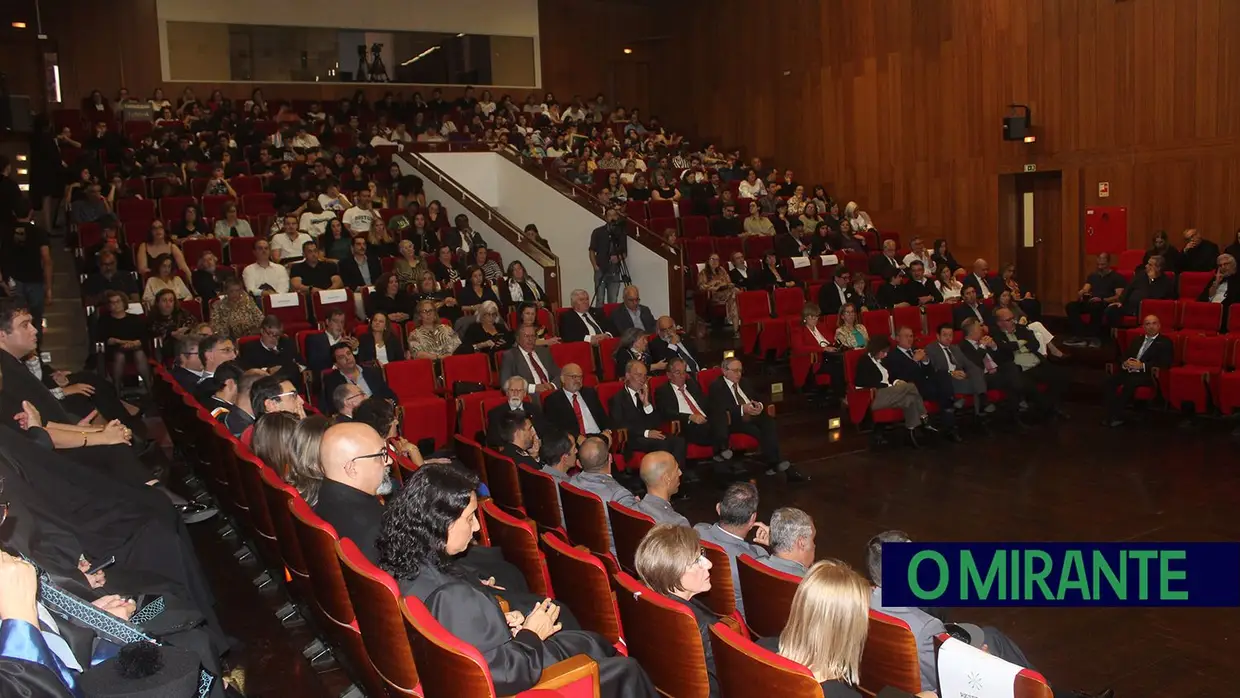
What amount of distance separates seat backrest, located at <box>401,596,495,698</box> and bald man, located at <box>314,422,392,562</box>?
872mm

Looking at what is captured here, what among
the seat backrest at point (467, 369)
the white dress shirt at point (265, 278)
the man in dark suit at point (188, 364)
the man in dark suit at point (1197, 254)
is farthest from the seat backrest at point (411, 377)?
the man in dark suit at point (1197, 254)

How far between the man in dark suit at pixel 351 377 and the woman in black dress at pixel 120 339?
5.25 feet

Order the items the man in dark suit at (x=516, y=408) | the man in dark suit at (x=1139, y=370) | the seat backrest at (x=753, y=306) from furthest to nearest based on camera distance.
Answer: the seat backrest at (x=753, y=306), the man in dark suit at (x=1139, y=370), the man in dark suit at (x=516, y=408)

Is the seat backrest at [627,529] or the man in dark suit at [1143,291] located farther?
the man in dark suit at [1143,291]

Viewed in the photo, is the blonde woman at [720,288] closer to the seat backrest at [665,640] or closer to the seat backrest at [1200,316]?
the seat backrest at [1200,316]

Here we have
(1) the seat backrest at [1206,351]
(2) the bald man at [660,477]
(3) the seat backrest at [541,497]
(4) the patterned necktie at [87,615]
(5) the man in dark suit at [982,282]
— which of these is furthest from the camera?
(5) the man in dark suit at [982,282]

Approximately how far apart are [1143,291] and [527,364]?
20.8 feet

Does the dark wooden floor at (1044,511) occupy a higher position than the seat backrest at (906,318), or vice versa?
the seat backrest at (906,318)

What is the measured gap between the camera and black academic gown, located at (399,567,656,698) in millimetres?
2332

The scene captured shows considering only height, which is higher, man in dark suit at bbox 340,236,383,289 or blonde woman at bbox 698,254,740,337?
man in dark suit at bbox 340,236,383,289

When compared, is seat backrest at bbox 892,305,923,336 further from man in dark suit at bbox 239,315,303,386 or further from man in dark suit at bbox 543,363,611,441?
man in dark suit at bbox 239,315,303,386

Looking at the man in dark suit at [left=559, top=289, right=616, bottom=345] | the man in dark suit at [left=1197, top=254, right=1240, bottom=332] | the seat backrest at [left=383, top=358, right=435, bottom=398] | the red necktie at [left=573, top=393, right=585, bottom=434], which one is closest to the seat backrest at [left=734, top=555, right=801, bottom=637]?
the red necktie at [left=573, top=393, right=585, bottom=434]

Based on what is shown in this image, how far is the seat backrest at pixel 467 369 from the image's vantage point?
24.7ft

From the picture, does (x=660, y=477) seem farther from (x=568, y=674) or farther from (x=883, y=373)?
(x=883, y=373)
